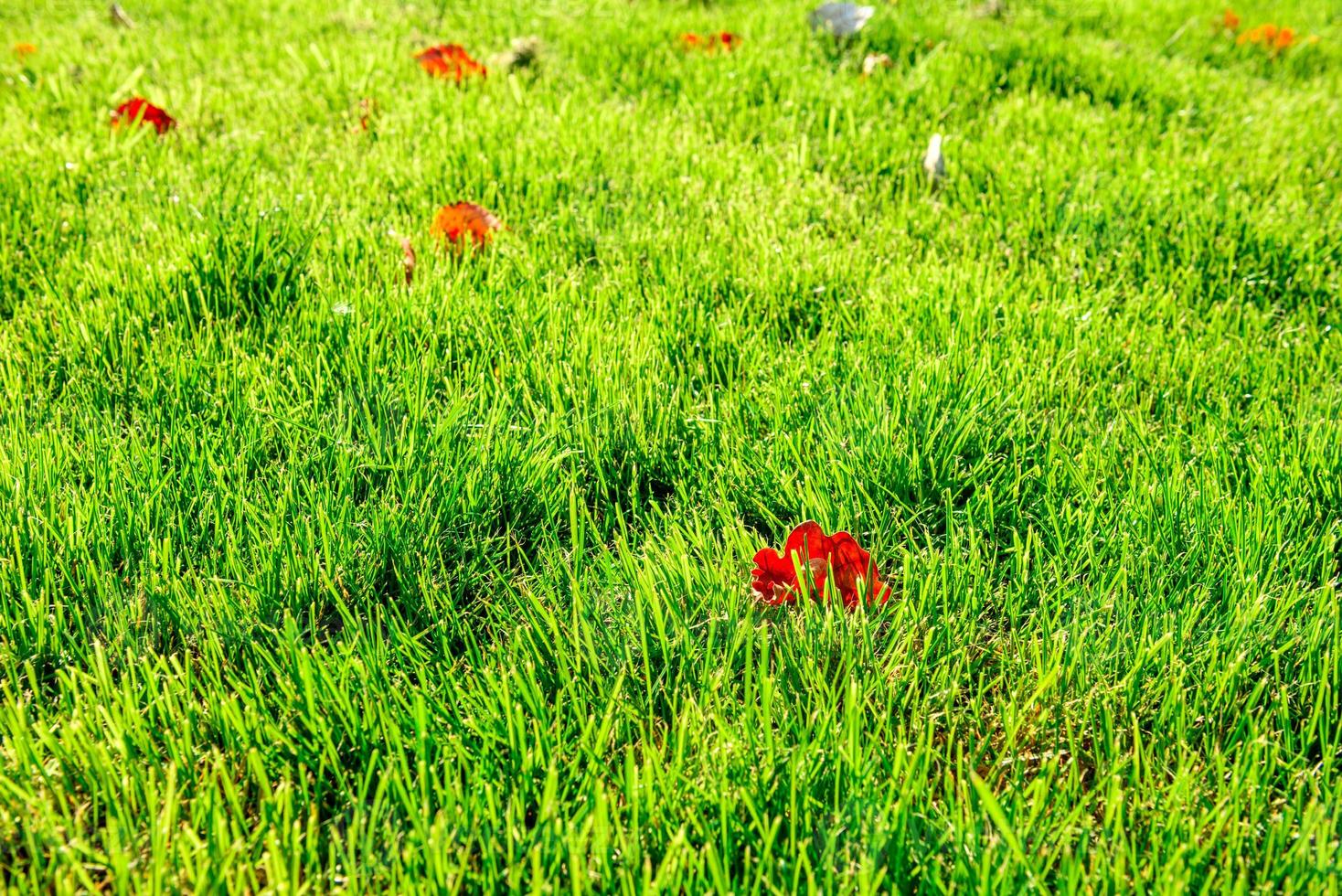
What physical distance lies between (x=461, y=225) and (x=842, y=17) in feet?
7.40

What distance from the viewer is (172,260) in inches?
89.7

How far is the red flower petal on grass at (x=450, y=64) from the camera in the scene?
356cm

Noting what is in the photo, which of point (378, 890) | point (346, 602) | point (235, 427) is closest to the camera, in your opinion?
point (378, 890)

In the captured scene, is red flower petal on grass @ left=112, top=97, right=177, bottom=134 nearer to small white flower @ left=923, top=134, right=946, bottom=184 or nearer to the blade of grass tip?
small white flower @ left=923, top=134, right=946, bottom=184

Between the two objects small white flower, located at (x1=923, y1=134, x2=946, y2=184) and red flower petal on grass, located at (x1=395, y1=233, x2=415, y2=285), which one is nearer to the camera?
red flower petal on grass, located at (x1=395, y1=233, x2=415, y2=285)

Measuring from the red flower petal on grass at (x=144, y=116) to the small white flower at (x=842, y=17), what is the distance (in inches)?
97.6

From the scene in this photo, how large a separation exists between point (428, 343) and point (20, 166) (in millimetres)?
1489

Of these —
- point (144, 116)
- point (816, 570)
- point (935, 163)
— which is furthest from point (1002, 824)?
point (144, 116)

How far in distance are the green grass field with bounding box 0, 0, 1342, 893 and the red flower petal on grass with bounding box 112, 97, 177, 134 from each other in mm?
47

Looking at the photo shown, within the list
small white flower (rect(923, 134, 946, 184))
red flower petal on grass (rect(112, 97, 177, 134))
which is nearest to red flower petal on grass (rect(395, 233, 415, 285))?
red flower petal on grass (rect(112, 97, 177, 134))

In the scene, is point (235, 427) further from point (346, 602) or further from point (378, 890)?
point (378, 890)

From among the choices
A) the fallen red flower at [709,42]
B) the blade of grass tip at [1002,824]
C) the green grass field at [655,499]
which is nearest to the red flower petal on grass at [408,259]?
the green grass field at [655,499]

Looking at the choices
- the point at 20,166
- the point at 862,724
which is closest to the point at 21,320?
the point at 20,166

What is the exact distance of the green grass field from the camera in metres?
1.19
